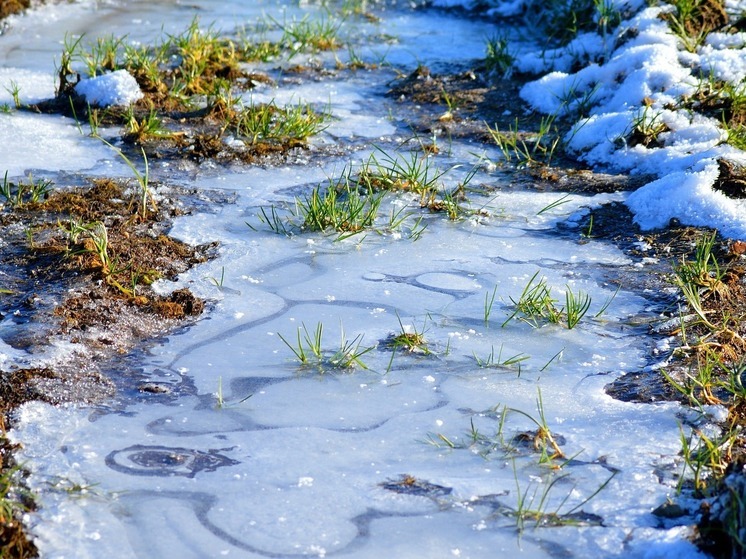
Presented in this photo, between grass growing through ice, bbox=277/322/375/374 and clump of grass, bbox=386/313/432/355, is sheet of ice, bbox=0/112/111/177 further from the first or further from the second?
clump of grass, bbox=386/313/432/355

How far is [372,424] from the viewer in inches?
104

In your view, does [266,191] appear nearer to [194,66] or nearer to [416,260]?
[416,260]

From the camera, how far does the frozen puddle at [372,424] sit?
221 cm

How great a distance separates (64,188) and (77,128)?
81 centimetres

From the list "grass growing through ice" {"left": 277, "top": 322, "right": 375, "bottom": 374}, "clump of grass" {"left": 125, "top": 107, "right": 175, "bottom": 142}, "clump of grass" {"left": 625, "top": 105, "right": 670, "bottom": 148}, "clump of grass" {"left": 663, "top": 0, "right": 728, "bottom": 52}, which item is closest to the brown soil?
"grass growing through ice" {"left": 277, "top": 322, "right": 375, "bottom": 374}

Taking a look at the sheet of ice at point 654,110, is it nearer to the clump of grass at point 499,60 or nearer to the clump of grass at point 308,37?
the clump of grass at point 499,60

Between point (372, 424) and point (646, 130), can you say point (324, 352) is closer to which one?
point (372, 424)

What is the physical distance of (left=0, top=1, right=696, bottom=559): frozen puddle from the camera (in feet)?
7.27

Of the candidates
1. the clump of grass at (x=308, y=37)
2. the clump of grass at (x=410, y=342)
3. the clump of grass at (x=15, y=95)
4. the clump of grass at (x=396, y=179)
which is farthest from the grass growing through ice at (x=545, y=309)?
the clump of grass at (x=308, y=37)

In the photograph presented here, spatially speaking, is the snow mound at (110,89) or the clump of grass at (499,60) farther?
the clump of grass at (499,60)

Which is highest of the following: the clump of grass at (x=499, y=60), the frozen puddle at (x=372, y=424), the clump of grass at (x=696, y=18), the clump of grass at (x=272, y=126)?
the clump of grass at (x=696, y=18)

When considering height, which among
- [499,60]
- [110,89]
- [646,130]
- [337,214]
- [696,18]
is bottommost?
[337,214]

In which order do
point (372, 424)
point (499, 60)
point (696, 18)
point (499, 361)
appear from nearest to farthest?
point (372, 424) → point (499, 361) → point (696, 18) → point (499, 60)

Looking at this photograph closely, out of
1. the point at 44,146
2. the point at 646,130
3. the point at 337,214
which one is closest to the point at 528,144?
the point at 646,130
